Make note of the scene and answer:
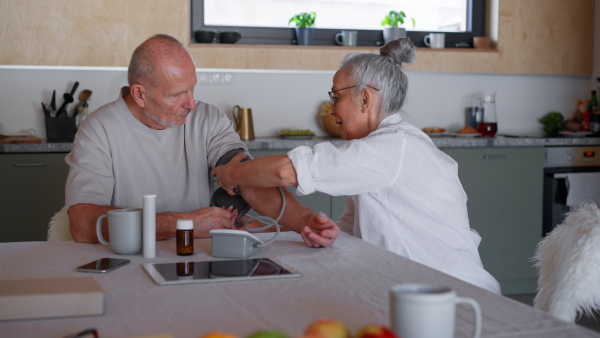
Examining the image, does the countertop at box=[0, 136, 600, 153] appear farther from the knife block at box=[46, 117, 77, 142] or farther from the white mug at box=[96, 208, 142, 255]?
the white mug at box=[96, 208, 142, 255]

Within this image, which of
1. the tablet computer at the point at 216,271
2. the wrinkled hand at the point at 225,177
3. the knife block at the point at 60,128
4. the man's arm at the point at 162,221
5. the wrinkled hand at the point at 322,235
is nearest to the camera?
the tablet computer at the point at 216,271

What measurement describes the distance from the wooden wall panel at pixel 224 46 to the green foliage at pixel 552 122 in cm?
28

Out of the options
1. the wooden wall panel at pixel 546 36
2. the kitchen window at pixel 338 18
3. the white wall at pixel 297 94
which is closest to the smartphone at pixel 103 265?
the white wall at pixel 297 94

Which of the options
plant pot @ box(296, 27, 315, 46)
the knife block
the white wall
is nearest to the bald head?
the white wall

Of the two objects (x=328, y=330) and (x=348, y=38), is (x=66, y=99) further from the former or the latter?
(x=328, y=330)

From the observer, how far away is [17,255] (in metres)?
1.73

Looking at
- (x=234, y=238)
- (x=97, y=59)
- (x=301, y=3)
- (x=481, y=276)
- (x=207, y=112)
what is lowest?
(x=481, y=276)

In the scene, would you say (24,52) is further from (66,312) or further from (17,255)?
(66,312)

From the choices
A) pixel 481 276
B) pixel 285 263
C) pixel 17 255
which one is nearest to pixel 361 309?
pixel 285 263

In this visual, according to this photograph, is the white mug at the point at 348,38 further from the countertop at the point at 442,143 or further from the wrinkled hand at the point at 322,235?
the wrinkled hand at the point at 322,235

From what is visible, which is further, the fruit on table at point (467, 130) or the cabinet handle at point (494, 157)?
the fruit on table at point (467, 130)

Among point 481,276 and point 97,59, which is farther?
point 97,59

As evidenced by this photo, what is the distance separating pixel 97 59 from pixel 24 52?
37 centimetres

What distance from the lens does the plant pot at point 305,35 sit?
167 inches
